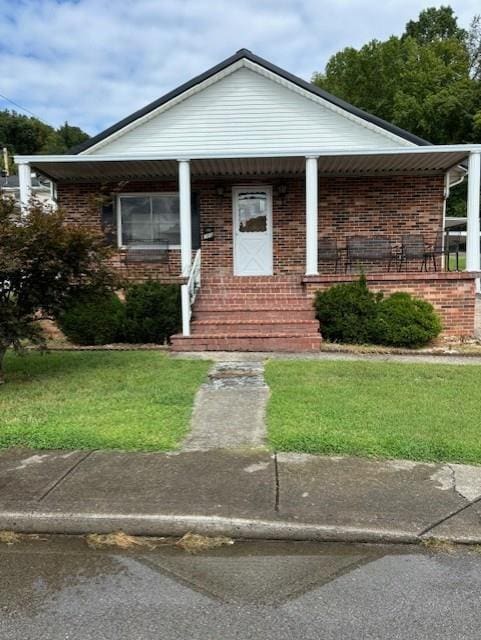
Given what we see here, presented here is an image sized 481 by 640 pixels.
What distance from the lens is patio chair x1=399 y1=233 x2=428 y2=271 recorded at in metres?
13.0

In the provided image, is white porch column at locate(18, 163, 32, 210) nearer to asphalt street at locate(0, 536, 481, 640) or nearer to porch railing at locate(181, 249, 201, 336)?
porch railing at locate(181, 249, 201, 336)

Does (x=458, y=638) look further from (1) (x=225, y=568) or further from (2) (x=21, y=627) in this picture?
(2) (x=21, y=627)

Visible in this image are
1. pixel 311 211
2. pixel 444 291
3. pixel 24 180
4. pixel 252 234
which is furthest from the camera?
pixel 252 234

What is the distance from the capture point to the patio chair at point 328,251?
1305 cm

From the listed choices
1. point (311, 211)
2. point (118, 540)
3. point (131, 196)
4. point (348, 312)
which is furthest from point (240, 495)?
point (131, 196)

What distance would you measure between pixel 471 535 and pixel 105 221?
11.4 m

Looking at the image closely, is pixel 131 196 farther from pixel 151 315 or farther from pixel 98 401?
pixel 98 401

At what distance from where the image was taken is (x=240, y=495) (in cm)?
392

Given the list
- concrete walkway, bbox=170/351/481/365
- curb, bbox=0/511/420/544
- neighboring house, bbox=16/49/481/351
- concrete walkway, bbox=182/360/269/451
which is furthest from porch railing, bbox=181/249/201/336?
curb, bbox=0/511/420/544

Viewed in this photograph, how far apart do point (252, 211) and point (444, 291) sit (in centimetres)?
480

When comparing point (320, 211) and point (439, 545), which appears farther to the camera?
point (320, 211)

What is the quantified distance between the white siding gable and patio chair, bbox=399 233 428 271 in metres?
2.14

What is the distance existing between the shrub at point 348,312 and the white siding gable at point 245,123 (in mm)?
3569

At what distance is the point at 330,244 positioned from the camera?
43.4 feet
